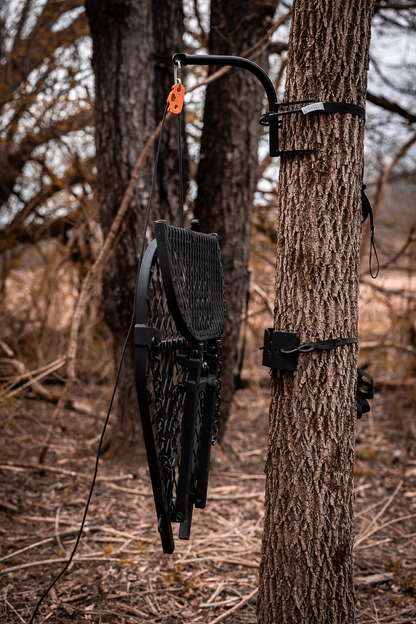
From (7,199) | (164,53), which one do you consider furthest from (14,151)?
(164,53)

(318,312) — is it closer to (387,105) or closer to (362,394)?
(362,394)

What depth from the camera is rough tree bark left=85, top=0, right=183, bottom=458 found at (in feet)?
11.8

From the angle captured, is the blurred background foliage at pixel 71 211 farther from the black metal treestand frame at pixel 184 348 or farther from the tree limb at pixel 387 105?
the black metal treestand frame at pixel 184 348

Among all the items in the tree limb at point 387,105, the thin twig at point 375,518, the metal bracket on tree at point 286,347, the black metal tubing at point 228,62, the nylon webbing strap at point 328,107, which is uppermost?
the tree limb at point 387,105

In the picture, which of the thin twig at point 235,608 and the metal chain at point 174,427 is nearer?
the metal chain at point 174,427

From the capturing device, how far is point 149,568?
277 centimetres

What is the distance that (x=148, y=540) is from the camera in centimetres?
310

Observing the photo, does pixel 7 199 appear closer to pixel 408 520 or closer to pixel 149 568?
pixel 149 568

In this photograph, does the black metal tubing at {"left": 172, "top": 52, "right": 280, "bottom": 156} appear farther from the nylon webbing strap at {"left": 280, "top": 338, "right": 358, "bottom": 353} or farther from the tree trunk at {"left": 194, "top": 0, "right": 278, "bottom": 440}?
the tree trunk at {"left": 194, "top": 0, "right": 278, "bottom": 440}

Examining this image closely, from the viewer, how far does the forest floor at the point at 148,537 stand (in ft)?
8.00

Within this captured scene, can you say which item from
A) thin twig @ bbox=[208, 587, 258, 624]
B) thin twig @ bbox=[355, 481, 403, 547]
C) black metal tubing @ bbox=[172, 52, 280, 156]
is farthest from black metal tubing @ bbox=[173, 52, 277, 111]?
thin twig @ bbox=[355, 481, 403, 547]

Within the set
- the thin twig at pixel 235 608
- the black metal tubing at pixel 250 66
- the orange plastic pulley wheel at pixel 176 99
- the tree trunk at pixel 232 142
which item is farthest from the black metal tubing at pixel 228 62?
the thin twig at pixel 235 608

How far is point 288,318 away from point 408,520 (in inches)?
97.5

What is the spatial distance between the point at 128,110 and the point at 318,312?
2514mm
